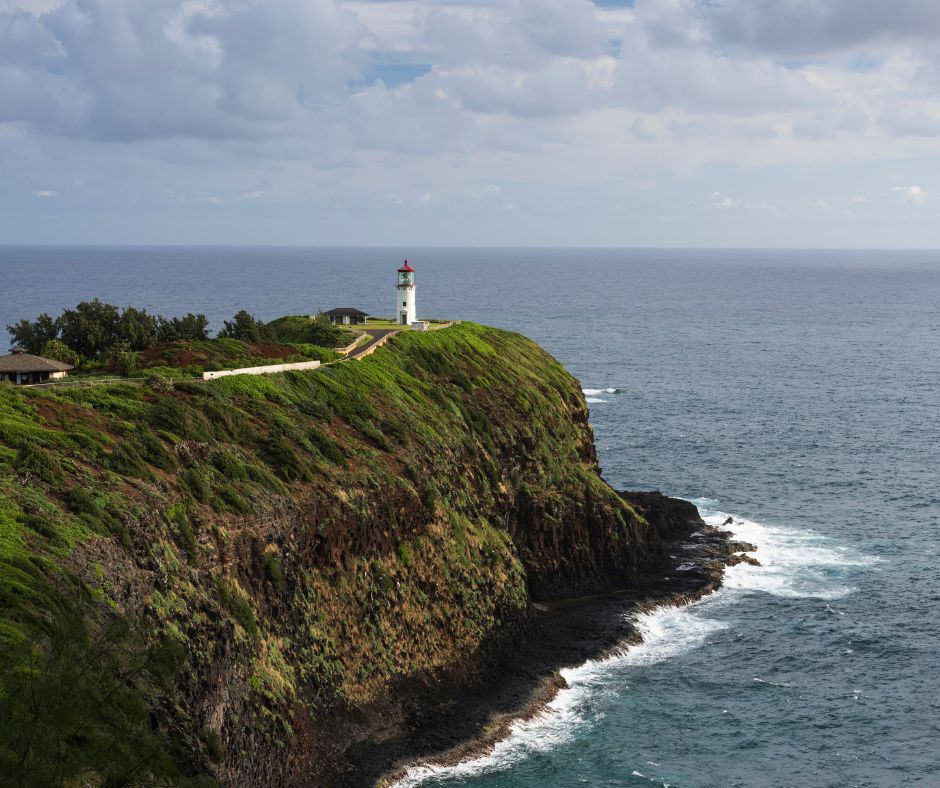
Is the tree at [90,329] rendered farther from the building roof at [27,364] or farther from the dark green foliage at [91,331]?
the building roof at [27,364]

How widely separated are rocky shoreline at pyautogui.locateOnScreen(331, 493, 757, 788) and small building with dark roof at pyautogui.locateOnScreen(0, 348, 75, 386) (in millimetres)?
29037

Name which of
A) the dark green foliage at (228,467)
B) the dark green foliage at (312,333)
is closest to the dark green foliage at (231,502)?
the dark green foliage at (228,467)

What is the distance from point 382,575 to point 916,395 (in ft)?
324

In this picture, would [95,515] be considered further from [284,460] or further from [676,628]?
[676,628]

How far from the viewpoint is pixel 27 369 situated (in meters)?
61.3

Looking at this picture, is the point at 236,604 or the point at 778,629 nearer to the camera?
the point at 236,604

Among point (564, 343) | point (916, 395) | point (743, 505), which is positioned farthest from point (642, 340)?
point (743, 505)

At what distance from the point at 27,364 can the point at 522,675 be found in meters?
34.3

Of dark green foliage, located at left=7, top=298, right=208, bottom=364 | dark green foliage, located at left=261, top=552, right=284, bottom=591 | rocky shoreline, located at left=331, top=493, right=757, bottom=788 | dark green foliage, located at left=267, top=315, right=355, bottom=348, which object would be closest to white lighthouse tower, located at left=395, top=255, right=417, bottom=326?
dark green foliage, located at left=267, top=315, right=355, bottom=348

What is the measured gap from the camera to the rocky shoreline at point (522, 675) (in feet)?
158

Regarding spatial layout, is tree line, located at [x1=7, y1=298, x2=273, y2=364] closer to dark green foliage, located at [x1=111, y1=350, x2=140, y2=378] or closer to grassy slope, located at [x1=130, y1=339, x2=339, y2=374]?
grassy slope, located at [x1=130, y1=339, x2=339, y2=374]

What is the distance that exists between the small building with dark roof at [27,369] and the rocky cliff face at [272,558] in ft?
29.8

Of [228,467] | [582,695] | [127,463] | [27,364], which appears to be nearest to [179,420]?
[228,467]

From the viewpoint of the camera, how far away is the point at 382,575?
5497 centimetres
